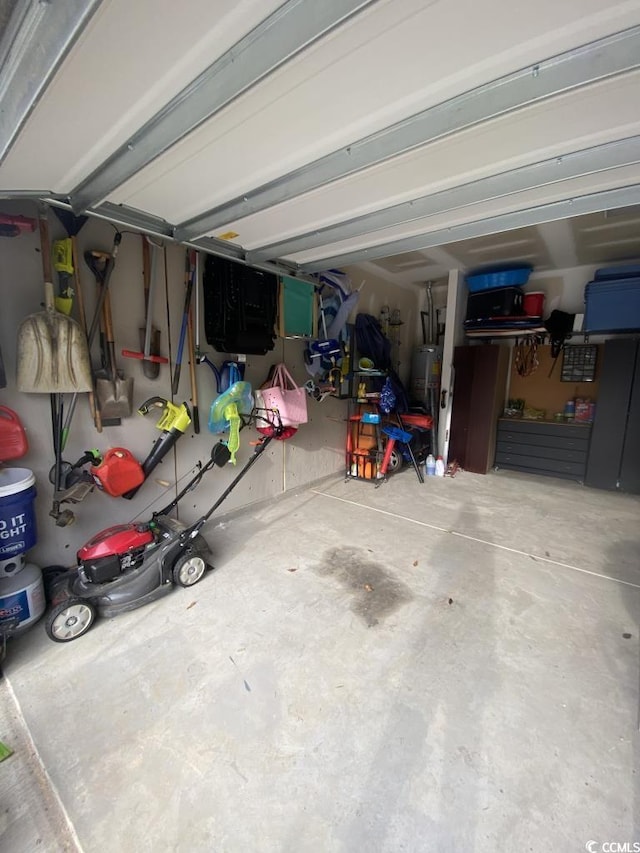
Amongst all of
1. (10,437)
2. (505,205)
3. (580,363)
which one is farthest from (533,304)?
(10,437)

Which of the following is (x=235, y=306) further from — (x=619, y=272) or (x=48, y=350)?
(x=619, y=272)

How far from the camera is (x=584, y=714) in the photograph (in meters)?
1.33

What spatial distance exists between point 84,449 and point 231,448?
888 millimetres

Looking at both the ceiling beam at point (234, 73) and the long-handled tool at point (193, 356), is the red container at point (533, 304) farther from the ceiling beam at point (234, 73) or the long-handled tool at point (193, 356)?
the ceiling beam at point (234, 73)

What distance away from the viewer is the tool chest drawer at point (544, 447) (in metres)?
4.19

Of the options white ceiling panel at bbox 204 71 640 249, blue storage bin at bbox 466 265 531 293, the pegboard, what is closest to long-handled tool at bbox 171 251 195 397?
white ceiling panel at bbox 204 71 640 249

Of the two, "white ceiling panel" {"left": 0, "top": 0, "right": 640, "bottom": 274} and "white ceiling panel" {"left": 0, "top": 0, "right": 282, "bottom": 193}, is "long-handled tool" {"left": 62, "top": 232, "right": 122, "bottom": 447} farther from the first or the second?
"white ceiling panel" {"left": 0, "top": 0, "right": 282, "bottom": 193}

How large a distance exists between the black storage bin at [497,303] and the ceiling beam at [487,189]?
2.94 meters

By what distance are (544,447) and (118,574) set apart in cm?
481

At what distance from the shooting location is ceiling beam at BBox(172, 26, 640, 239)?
2.95 ft

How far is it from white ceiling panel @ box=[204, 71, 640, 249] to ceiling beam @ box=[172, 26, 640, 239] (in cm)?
9

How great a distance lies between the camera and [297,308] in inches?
127

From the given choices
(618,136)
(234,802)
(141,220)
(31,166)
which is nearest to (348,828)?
(234,802)

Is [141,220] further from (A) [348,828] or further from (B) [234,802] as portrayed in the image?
(A) [348,828]
